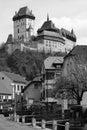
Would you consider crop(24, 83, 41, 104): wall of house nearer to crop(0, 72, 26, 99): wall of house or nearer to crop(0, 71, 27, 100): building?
crop(0, 71, 27, 100): building

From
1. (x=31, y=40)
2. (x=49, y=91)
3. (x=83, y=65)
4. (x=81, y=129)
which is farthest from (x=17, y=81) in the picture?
(x=31, y=40)

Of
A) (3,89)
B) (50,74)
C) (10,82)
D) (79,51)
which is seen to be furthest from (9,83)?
(79,51)

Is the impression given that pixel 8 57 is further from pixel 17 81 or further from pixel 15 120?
pixel 15 120

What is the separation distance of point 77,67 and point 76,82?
461 cm

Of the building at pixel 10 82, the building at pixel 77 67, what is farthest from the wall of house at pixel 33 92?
the building at pixel 77 67

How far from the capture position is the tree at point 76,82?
2105 inches

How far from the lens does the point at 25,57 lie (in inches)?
6678

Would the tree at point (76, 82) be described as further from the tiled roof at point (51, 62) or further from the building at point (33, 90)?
the building at point (33, 90)

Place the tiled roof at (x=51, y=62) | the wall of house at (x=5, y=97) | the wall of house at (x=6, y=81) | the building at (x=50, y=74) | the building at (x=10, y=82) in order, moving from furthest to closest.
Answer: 1. the wall of house at (x=6, y=81)
2. the building at (x=10, y=82)
3. the wall of house at (x=5, y=97)
4. the tiled roof at (x=51, y=62)
5. the building at (x=50, y=74)

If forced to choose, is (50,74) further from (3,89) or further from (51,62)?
(3,89)

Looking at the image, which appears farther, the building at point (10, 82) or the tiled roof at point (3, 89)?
the building at point (10, 82)

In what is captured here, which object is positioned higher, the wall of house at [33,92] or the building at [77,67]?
the building at [77,67]

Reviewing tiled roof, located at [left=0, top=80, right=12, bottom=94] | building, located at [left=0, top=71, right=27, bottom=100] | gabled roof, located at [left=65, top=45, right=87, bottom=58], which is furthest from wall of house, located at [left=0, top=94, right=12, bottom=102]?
gabled roof, located at [left=65, top=45, right=87, bottom=58]

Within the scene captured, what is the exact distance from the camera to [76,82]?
5425 cm
